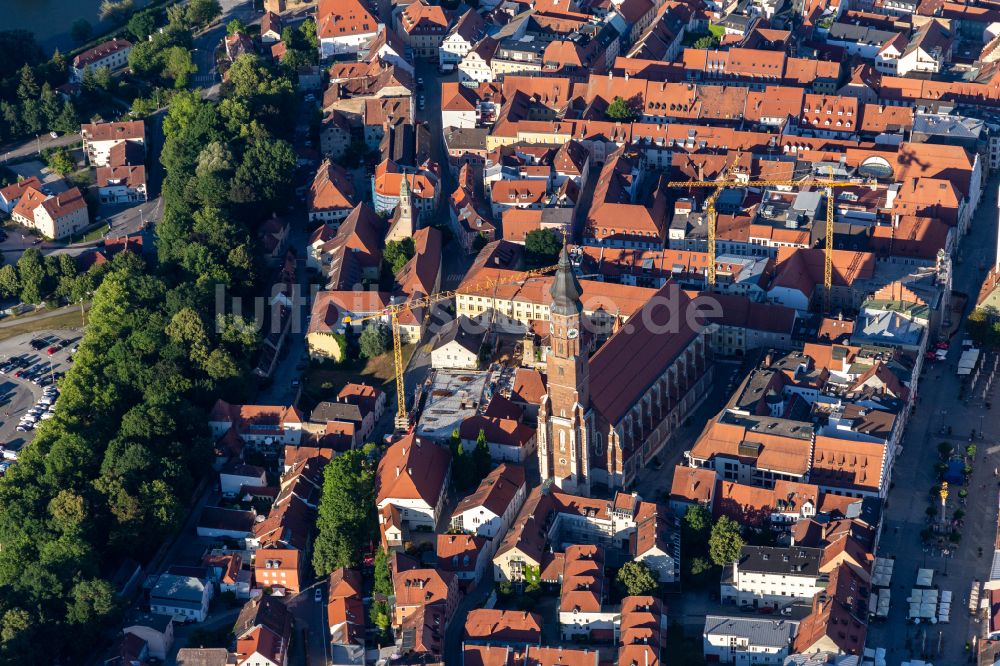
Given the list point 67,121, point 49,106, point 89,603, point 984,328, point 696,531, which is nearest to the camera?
point 89,603

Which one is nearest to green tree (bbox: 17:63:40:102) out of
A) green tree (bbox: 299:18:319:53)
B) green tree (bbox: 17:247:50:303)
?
green tree (bbox: 299:18:319:53)

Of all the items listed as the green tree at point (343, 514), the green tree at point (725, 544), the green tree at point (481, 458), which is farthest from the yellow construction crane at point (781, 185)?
the green tree at point (343, 514)

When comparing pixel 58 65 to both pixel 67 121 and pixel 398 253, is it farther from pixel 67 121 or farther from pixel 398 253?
pixel 398 253

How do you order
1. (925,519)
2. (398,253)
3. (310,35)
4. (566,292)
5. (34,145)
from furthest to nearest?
(310,35) < (34,145) < (398,253) < (925,519) < (566,292)

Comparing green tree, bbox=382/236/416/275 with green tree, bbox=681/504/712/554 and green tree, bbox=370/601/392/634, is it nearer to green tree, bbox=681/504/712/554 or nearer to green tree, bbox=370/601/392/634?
green tree, bbox=370/601/392/634

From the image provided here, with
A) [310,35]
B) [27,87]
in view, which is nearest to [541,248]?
[310,35]

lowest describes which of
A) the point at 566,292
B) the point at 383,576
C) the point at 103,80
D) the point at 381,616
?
the point at 381,616

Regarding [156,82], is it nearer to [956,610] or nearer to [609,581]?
[609,581]
